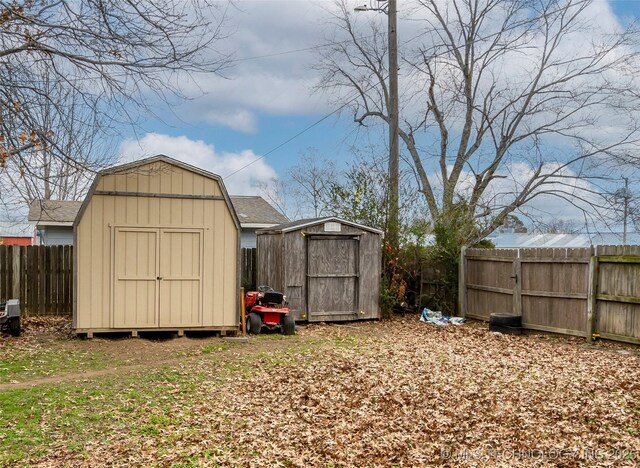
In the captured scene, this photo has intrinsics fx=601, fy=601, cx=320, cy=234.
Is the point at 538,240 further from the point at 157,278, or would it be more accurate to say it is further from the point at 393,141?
the point at 157,278

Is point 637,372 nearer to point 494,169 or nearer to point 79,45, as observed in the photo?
point 79,45

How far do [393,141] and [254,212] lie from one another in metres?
8.34

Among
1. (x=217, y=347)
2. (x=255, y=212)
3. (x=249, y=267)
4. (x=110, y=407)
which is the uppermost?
(x=255, y=212)

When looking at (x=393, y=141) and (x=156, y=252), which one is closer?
(x=156, y=252)

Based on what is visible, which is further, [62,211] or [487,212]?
[62,211]

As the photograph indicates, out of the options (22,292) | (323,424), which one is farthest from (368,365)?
(22,292)

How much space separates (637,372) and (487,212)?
32.5 ft

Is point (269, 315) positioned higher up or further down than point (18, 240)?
further down

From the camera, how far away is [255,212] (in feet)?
76.9

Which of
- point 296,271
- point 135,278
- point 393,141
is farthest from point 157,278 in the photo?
point 393,141

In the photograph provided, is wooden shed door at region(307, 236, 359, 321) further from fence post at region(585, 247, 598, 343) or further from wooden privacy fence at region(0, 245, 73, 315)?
wooden privacy fence at region(0, 245, 73, 315)

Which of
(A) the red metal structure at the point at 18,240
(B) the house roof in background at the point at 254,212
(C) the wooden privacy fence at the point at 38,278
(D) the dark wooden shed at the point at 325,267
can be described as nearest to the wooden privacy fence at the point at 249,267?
(D) the dark wooden shed at the point at 325,267

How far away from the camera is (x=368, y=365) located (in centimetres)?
823

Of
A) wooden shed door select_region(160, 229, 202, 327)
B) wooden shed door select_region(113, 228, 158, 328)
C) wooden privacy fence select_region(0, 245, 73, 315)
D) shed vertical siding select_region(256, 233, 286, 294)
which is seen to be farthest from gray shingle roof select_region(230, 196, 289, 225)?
wooden shed door select_region(113, 228, 158, 328)
